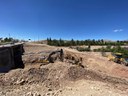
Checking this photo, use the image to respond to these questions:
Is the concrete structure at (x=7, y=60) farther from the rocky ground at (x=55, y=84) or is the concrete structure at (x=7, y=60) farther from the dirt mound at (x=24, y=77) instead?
the rocky ground at (x=55, y=84)

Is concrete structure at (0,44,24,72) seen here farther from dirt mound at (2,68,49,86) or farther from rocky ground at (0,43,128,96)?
rocky ground at (0,43,128,96)

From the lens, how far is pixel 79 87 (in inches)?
294

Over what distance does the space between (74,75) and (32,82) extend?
8.73 feet

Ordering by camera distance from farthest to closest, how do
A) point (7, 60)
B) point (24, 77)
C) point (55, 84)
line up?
point (7, 60), point (24, 77), point (55, 84)

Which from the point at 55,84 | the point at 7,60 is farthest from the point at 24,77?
the point at 7,60

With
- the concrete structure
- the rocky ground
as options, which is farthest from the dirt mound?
the concrete structure

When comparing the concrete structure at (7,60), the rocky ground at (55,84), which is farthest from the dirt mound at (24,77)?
the concrete structure at (7,60)

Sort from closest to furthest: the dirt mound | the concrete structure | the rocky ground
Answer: the rocky ground < the dirt mound < the concrete structure

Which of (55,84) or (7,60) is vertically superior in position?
(7,60)

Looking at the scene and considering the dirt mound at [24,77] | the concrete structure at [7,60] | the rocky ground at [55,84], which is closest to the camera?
the rocky ground at [55,84]

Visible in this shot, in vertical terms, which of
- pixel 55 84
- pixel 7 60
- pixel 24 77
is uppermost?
pixel 7 60

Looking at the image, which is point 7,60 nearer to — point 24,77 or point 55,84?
point 24,77

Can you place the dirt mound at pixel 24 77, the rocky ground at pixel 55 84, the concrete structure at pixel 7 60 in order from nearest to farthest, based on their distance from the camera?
the rocky ground at pixel 55 84 → the dirt mound at pixel 24 77 → the concrete structure at pixel 7 60

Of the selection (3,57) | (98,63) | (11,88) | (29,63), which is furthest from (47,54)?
(11,88)
